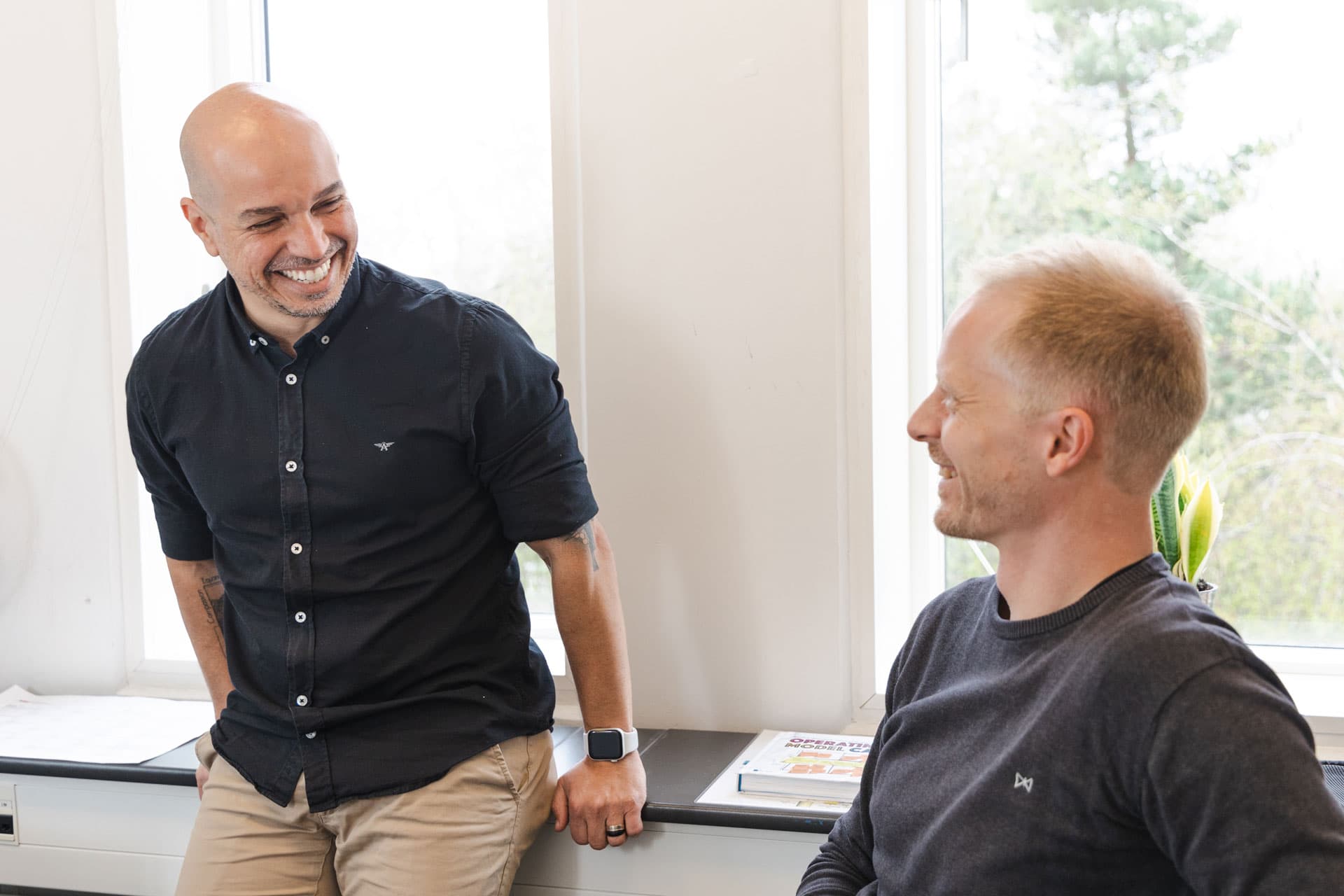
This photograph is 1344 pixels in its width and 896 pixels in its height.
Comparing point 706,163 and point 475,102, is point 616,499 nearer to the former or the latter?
point 706,163

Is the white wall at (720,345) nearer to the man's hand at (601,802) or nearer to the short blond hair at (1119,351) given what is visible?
the man's hand at (601,802)

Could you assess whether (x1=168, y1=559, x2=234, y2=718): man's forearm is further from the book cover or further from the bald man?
the book cover

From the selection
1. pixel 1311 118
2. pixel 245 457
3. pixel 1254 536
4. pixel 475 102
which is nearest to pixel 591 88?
pixel 475 102

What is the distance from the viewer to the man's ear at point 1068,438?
46.9 inches

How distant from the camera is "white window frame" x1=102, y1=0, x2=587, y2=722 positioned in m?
2.31

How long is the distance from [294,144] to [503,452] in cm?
52

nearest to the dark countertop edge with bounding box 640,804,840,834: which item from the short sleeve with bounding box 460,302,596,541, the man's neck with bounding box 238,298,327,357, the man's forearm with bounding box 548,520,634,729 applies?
the man's forearm with bounding box 548,520,634,729

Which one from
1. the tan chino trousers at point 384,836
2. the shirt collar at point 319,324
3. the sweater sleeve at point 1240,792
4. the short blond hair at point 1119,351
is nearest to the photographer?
the sweater sleeve at point 1240,792

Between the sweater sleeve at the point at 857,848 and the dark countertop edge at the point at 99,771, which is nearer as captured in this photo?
the sweater sleeve at the point at 857,848

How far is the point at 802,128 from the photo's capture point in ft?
7.16

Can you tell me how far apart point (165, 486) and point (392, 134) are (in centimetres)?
99

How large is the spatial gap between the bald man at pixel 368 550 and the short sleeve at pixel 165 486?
3.0 inches

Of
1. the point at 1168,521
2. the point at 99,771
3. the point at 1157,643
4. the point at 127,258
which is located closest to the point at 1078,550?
the point at 1157,643

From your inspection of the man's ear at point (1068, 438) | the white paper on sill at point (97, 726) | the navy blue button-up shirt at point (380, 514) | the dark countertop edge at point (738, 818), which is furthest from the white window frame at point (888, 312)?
the white paper on sill at point (97, 726)
